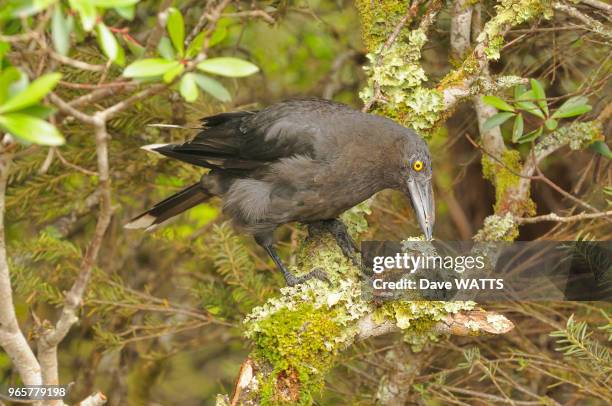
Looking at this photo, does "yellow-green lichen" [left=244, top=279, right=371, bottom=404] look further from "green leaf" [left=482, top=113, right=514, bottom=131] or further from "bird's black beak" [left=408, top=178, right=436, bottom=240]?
"green leaf" [left=482, top=113, right=514, bottom=131]

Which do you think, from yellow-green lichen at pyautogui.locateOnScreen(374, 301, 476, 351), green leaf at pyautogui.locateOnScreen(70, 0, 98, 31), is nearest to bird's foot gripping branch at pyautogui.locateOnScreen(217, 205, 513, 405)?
yellow-green lichen at pyautogui.locateOnScreen(374, 301, 476, 351)

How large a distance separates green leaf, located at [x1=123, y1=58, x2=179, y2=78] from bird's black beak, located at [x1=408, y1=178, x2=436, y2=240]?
5.88 feet

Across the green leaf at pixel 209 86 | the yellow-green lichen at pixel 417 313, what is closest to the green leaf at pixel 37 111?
the green leaf at pixel 209 86

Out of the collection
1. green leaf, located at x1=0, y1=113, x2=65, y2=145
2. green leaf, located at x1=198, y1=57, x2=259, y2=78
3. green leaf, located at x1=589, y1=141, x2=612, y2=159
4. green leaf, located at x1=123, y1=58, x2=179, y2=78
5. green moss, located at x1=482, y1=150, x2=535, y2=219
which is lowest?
green moss, located at x1=482, y1=150, x2=535, y2=219

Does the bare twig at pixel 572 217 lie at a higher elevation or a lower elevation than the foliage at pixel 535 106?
lower

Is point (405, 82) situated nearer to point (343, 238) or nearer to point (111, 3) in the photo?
point (343, 238)

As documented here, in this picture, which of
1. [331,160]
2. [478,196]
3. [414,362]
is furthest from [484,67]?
[478,196]

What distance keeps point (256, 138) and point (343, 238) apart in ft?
2.20

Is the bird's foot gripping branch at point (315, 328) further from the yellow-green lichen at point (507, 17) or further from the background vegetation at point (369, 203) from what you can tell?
the yellow-green lichen at point (507, 17)

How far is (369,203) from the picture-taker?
13.0 feet

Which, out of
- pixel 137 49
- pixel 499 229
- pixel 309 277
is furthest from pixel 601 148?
pixel 137 49

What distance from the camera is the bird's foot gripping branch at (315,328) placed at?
9.37 feet

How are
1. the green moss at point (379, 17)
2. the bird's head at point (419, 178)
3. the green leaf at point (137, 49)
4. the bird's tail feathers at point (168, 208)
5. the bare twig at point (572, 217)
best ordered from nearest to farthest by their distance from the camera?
the green leaf at point (137, 49), the bare twig at point (572, 217), the bird's head at point (419, 178), the green moss at point (379, 17), the bird's tail feathers at point (168, 208)

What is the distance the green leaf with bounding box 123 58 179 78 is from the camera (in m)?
Result: 2.03
